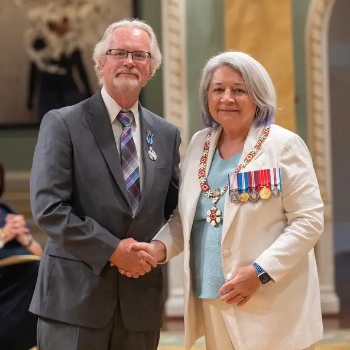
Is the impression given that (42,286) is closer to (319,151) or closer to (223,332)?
(223,332)

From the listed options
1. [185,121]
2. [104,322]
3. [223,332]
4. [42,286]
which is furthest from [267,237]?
[185,121]

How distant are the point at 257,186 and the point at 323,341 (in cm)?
286

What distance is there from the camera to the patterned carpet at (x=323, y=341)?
15.7 ft

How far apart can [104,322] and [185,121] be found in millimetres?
3401

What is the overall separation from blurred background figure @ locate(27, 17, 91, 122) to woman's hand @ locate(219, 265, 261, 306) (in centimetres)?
491

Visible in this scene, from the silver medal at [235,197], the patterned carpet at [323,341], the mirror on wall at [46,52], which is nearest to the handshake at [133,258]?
the silver medal at [235,197]

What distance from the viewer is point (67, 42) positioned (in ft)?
23.0

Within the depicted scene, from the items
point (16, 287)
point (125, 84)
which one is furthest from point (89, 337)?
point (16, 287)

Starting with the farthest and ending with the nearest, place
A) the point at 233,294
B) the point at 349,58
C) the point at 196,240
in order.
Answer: the point at 349,58 < the point at 196,240 < the point at 233,294

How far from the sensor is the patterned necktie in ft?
8.50

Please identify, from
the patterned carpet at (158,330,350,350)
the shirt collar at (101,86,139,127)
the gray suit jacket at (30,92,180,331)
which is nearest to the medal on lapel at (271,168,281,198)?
the gray suit jacket at (30,92,180,331)

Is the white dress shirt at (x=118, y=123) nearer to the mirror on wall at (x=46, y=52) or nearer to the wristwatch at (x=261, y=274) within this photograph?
the wristwatch at (x=261, y=274)

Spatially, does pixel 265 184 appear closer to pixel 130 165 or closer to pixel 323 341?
pixel 130 165

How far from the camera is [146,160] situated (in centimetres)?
264
